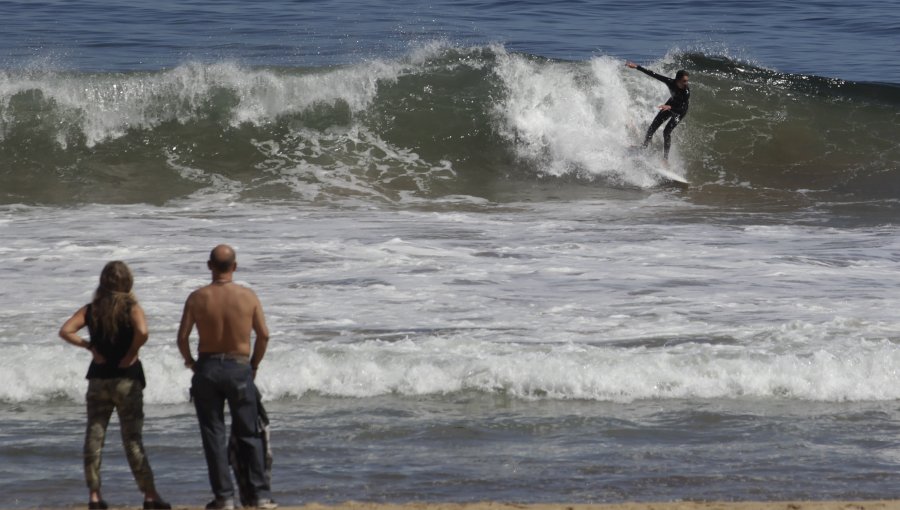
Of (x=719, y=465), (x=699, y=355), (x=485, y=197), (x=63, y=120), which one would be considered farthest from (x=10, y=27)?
(x=719, y=465)

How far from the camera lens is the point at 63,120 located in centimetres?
1872

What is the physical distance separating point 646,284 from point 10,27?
64.8ft

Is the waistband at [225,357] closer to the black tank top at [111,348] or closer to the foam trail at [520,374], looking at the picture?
the black tank top at [111,348]

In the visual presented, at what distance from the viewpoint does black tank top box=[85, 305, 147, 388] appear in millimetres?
5820

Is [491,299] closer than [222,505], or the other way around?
[222,505]

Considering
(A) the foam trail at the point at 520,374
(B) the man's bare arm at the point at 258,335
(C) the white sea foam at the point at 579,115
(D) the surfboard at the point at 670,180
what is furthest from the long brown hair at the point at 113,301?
(D) the surfboard at the point at 670,180

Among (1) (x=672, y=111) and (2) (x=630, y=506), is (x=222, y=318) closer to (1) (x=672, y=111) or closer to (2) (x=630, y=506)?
(2) (x=630, y=506)

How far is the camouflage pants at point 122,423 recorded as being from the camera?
589 cm

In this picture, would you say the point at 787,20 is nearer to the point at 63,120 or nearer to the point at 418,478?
the point at 63,120

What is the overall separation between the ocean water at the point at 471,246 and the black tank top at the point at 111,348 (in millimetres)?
744

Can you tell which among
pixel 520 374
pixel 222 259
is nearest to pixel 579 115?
pixel 520 374

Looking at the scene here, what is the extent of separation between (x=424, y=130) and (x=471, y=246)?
705cm

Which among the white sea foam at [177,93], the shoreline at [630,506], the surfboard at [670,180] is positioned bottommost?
the shoreline at [630,506]

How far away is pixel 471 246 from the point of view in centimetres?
1260
